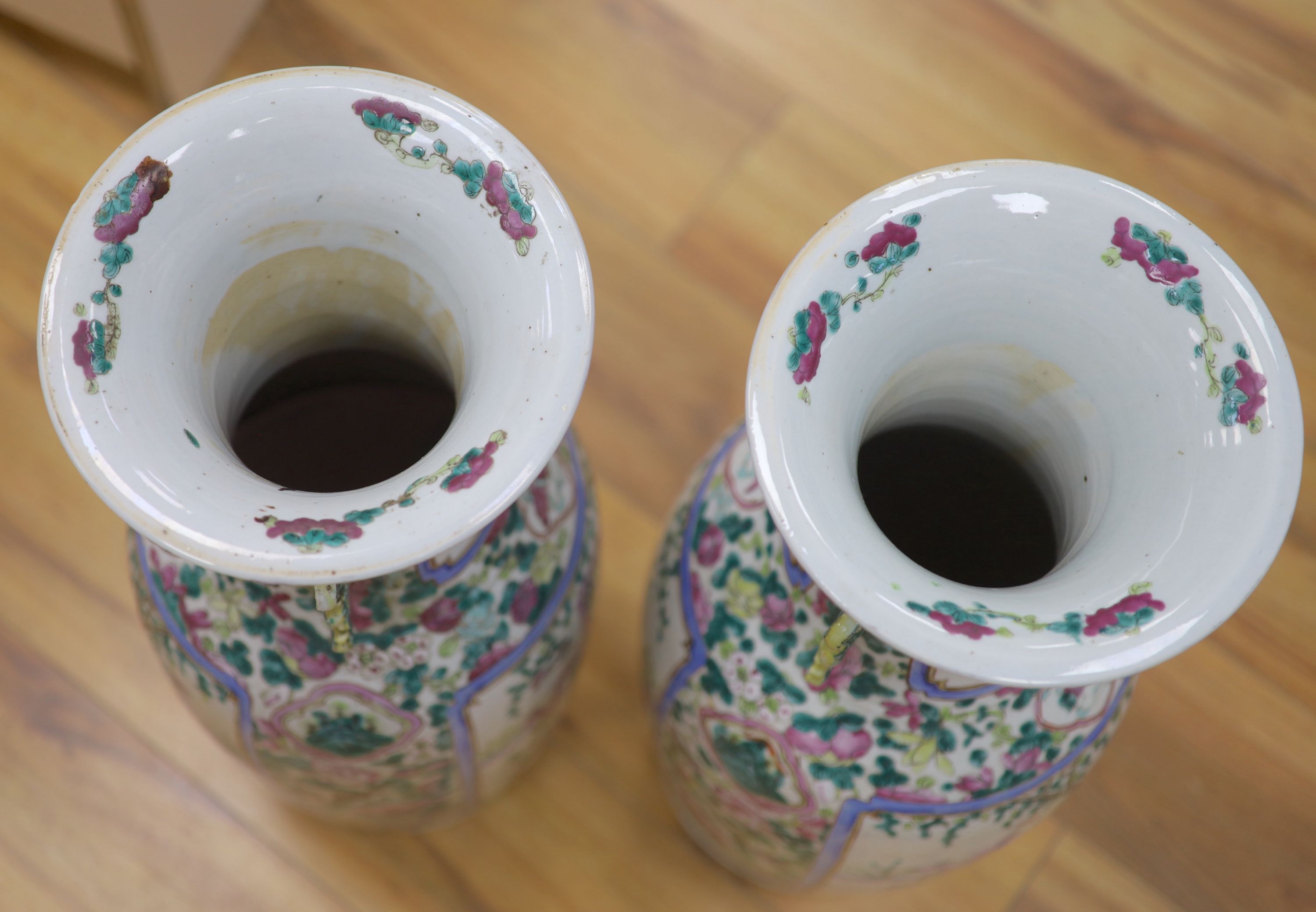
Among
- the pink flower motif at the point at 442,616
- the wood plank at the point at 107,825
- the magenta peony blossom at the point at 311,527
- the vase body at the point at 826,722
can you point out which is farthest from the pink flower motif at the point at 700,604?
the wood plank at the point at 107,825

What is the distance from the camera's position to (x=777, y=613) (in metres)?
0.54

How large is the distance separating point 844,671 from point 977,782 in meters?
0.08

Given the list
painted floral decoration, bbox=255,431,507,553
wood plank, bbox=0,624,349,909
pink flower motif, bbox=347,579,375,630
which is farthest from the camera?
wood plank, bbox=0,624,349,909

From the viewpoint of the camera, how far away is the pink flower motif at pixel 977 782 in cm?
53

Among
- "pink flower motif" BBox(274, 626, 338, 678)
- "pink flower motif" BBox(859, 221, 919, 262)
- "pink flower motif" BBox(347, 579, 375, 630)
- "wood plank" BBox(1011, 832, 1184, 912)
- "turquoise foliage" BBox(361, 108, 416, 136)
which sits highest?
"turquoise foliage" BBox(361, 108, 416, 136)

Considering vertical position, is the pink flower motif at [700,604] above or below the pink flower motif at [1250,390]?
below

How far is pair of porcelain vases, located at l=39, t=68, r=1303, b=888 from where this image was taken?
0.41 meters

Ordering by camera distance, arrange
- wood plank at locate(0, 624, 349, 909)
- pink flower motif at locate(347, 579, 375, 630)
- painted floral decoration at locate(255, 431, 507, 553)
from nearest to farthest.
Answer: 1. painted floral decoration at locate(255, 431, 507, 553)
2. pink flower motif at locate(347, 579, 375, 630)
3. wood plank at locate(0, 624, 349, 909)

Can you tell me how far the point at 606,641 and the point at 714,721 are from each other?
326 millimetres

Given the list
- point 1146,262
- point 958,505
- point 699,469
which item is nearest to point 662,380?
point 699,469

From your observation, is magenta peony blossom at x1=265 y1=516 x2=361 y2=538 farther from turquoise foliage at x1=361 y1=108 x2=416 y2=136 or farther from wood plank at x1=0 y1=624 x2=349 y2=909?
wood plank at x1=0 y1=624 x2=349 y2=909

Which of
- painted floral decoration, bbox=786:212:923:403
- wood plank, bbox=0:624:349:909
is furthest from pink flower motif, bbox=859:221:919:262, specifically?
wood plank, bbox=0:624:349:909

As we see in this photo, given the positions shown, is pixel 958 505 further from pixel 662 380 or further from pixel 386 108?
pixel 662 380

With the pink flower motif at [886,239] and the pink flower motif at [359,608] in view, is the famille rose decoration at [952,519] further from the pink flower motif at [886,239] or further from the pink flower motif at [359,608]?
the pink flower motif at [359,608]
